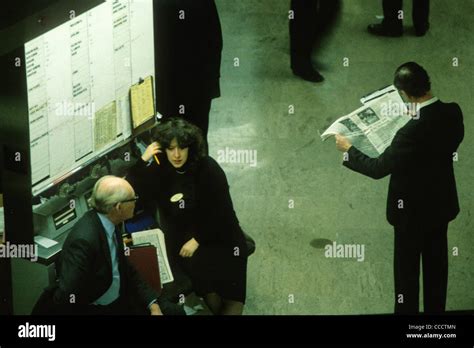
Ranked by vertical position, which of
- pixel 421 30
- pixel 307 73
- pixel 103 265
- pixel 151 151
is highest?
Result: pixel 421 30

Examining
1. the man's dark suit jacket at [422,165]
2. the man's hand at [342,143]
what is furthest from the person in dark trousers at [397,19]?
the man's hand at [342,143]

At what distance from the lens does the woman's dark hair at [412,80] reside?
4.58 m

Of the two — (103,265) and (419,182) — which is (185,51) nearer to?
(103,265)

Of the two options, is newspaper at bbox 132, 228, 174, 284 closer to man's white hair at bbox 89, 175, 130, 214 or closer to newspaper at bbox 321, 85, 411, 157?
man's white hair at bbox 89, 175, 130, 214

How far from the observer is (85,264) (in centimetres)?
420

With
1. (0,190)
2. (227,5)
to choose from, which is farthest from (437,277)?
(0,190)

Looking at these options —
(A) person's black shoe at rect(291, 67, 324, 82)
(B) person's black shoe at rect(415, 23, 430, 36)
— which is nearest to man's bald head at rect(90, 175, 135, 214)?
(A) person's black shoe at rect(291, 67, 324, 82)

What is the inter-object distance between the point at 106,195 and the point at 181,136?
0.48 meters

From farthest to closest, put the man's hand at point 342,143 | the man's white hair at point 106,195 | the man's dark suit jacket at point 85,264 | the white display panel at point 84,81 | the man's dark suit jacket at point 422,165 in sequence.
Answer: the man's hand at point 342,143 < the man's dark suit jacket at point 422,165 < the man's white hair at point 106,195 < the man's dark suit jacket at point 85,264 < the white display panel at point 84,81

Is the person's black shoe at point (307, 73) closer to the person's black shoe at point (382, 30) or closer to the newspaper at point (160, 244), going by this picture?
the person's black shoe at point (382, 30)

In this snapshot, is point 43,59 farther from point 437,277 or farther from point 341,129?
point 437,277

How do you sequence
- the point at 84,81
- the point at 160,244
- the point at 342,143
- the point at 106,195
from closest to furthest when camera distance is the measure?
the point at 84,81
the point at 106,195
the point at 160,244
the point at 342,143

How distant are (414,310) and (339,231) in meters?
0.55

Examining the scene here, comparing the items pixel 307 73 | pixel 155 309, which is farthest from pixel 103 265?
pixel 307 73
